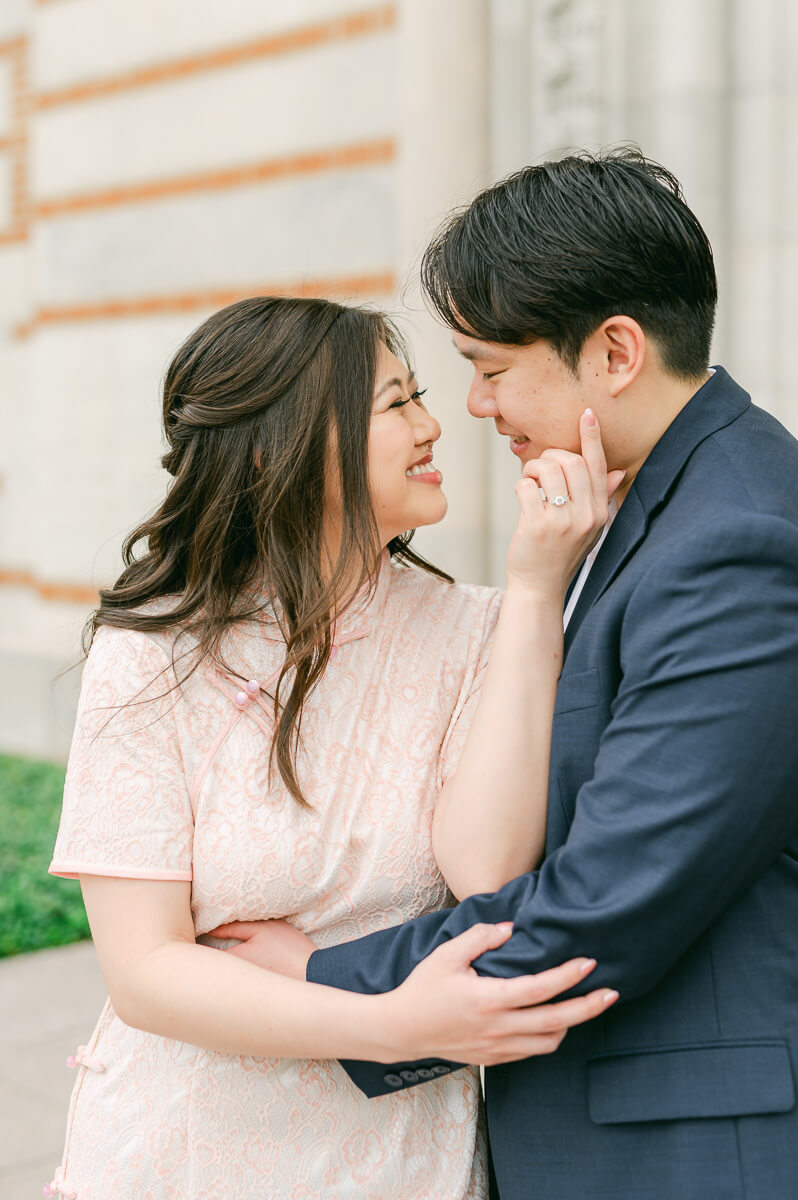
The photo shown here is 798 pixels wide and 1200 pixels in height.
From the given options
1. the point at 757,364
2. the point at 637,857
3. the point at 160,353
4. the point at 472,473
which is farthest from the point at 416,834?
the point at 160,353

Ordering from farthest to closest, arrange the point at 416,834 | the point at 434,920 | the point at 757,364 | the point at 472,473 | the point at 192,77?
the point at 192,77 → the point at 472,473 → the point at 757,364 → the point at 416,834 → the point at 434,920

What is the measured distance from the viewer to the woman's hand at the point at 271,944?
1.78 m

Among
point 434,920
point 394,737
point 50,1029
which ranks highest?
point 394,737

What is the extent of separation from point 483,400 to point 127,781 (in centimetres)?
75

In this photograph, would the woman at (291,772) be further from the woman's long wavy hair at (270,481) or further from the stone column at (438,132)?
the stone column at (438,132)

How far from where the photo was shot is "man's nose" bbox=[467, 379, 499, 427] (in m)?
1.90

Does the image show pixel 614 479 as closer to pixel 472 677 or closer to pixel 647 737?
pixel 472 677

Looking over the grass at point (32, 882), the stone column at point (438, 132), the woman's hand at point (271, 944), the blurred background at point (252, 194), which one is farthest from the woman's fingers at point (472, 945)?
the grass at point (32, 882)

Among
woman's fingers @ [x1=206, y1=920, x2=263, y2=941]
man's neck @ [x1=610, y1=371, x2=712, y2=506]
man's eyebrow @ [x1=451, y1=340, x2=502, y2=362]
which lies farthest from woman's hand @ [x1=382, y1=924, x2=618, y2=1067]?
man's eyebrow @ [x1=451, y1=340, x2=502, y2=362]

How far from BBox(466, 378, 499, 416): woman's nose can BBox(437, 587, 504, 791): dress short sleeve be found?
1.11ft

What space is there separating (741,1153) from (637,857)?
39cm

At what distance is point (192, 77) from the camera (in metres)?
6.29

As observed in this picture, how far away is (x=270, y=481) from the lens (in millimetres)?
1926

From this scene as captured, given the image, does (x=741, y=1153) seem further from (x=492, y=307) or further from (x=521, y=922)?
(x=492, y=307)
